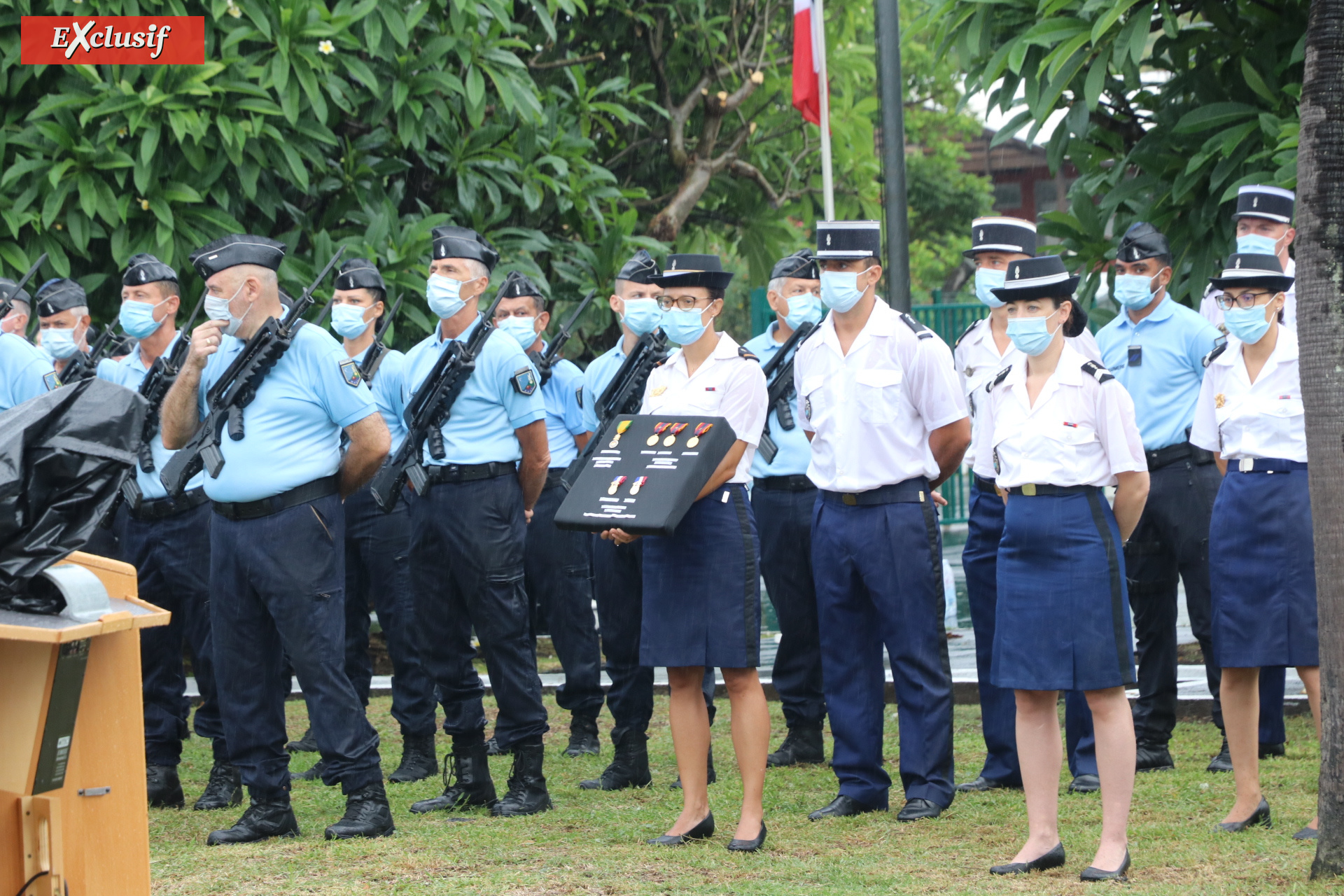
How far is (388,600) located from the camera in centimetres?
776

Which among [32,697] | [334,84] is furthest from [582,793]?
[334,84]

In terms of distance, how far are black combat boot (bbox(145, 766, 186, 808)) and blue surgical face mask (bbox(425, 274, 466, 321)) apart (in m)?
2.31

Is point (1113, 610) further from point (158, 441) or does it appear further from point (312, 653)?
point (158, 441)

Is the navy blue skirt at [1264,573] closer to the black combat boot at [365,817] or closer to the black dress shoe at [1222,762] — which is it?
the black dress shoe at [1222,762]

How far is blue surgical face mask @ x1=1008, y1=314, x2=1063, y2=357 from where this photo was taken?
17.2 ft

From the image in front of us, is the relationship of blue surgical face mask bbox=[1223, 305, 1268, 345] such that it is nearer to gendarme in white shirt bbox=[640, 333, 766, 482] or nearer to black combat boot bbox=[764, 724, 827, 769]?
gendarme in white shirt bbox=[640, 333, 766, 482]

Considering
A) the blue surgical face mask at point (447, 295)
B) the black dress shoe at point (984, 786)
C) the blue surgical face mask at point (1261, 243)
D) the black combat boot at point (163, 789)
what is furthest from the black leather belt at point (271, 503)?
the blue surgical face mask at point (1261, 243)

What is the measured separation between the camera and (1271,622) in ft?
18.2

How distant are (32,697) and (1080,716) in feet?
14.7

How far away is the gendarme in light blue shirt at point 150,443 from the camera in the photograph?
694 centimetres

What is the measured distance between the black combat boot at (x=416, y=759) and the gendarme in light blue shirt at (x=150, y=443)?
1529 millimetres

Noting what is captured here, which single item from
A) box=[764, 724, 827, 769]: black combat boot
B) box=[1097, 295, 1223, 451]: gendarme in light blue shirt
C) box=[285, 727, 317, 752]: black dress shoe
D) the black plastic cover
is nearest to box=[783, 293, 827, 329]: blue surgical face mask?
box=[1097, 295, 1223, 451]: gendarme in light blue shirt

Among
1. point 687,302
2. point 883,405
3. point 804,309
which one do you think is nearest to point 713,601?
point 883,405

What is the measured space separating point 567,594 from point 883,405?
2.26 metres
